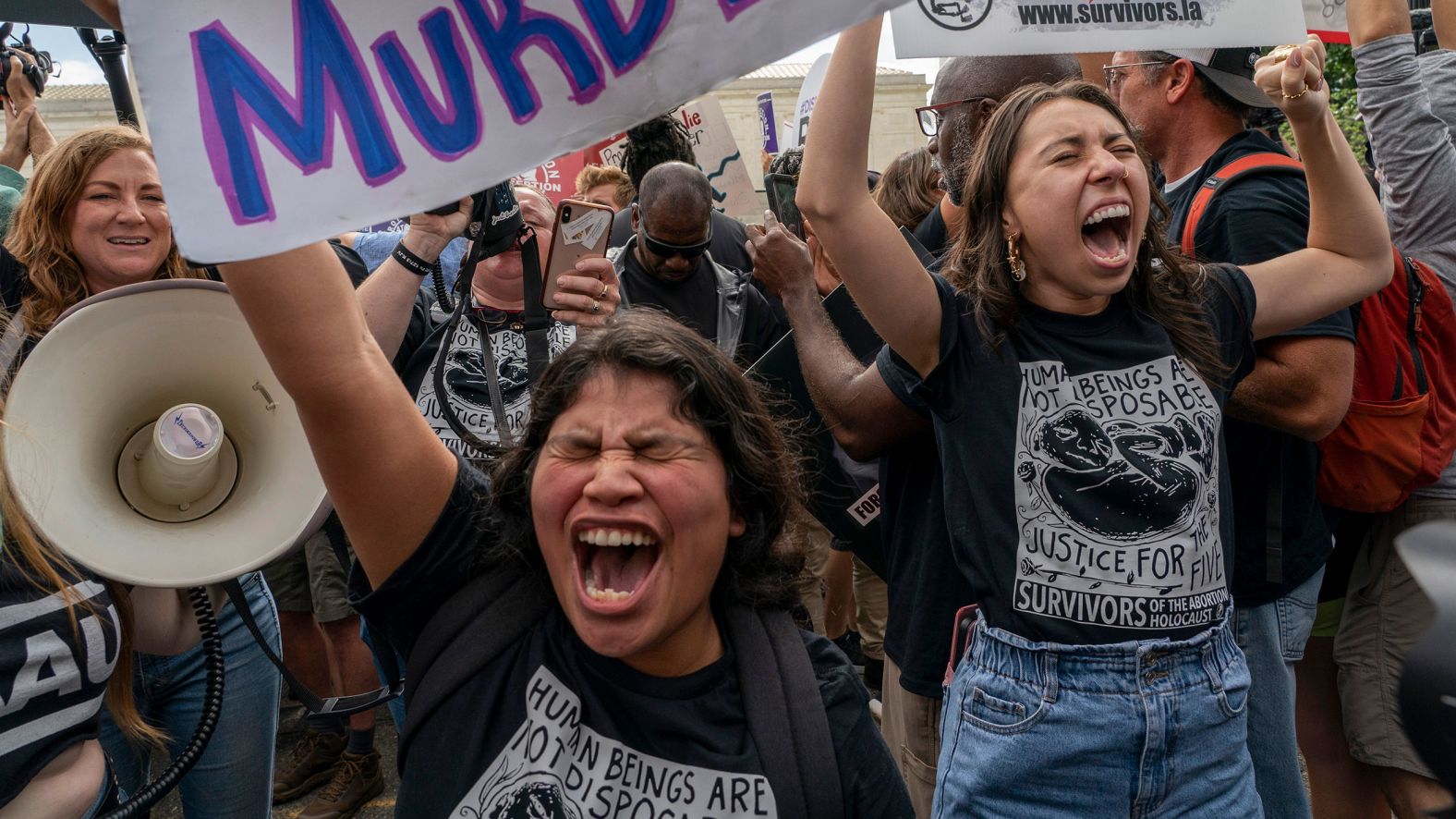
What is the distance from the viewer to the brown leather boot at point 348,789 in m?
3.41

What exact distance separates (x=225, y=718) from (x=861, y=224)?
1.63 m

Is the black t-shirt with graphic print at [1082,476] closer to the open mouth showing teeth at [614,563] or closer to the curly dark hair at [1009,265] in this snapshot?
the curly dark hair at [1009,265]

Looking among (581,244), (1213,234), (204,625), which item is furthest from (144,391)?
(1213,234)

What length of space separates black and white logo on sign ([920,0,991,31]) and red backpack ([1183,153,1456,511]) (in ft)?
2.09

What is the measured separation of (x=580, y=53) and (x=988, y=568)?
1.02 m

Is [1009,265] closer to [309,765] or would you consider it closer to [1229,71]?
[1229,71]

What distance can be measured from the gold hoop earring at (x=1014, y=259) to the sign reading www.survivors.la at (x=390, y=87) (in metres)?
0.89

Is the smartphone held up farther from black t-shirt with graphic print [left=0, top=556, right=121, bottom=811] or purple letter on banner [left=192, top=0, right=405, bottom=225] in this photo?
purple letter on banner [left=192, top=0, right=405, bottom=225]

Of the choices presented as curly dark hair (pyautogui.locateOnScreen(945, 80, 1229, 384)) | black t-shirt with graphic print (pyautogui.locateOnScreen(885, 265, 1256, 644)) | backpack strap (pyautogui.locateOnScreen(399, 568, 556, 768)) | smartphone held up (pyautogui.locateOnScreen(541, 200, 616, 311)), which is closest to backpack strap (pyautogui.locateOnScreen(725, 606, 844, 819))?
backpack strap (pyautogui.locateOnScreen(399, 568, 556, 768))

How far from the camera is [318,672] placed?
12.5ft

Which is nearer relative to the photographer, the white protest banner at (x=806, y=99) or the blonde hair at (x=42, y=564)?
the blonde hair at (x=42, y=564)

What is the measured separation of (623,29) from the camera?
1033 mm

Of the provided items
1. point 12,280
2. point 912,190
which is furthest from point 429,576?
point 912,190

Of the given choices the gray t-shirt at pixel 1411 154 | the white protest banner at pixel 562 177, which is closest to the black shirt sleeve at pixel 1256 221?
the gray t-shirt at pixel 1411 154
